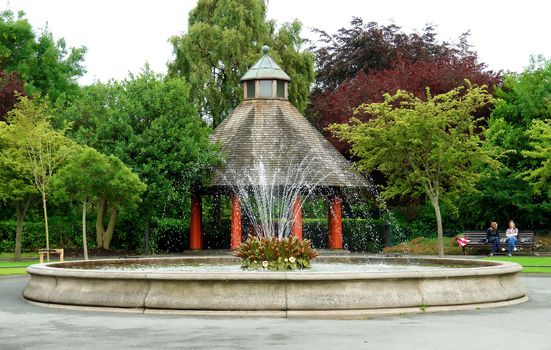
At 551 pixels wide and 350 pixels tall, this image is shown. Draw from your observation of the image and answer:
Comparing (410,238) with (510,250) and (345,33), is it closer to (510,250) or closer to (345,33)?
(510,250)

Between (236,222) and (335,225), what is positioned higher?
(236,222)

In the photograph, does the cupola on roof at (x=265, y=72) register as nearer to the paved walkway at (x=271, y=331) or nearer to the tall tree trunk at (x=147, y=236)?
the tall tree trunk at (x=147, y=236)

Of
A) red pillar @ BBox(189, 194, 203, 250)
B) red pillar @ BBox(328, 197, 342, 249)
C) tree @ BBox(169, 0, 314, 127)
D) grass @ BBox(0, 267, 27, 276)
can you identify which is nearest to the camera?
grass @ BBox(0, 267, 27, 276)

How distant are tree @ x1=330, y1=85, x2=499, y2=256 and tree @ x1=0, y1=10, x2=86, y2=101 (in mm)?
25340

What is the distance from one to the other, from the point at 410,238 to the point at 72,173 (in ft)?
64.2

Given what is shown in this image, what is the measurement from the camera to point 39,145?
36.7m

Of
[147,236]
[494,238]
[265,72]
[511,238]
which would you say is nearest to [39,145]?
[147,236]

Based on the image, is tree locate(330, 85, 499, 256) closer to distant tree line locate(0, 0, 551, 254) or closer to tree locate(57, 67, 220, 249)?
distant tree line locate(0, 0, 551, 254)

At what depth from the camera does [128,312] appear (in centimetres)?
1505

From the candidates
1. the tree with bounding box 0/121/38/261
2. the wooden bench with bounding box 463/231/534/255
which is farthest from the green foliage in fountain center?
the wooden bench with bounding box 463/231/534/255

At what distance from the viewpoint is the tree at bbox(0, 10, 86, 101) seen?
5728cm

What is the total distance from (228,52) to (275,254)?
3764 centimetres

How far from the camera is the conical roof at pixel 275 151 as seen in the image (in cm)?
4062

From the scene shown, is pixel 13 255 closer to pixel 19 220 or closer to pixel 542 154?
pixel 19 220
